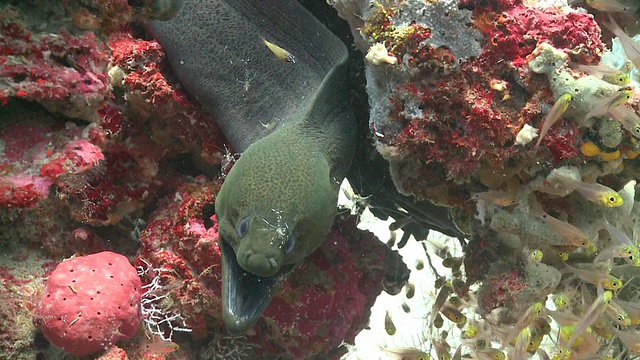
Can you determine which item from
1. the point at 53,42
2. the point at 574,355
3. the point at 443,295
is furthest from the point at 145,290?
the point at 574,355

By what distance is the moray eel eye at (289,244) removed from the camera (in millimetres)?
2752

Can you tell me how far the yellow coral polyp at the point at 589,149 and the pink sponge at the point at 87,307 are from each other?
2.77m

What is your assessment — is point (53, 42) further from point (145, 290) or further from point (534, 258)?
point (534, 258)

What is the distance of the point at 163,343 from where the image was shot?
310 cm

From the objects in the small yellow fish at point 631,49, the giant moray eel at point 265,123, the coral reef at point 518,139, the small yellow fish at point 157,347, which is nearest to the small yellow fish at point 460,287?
the coral reef at point 518,139

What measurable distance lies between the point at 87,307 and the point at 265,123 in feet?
5.79

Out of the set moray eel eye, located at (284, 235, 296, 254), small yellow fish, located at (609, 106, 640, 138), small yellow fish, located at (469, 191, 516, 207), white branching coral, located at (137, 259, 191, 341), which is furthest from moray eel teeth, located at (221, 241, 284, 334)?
small yellow fish, located at (609, 106, 640, 138)

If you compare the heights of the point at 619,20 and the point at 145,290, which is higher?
the point at 619,20

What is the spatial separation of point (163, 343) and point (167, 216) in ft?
2.84

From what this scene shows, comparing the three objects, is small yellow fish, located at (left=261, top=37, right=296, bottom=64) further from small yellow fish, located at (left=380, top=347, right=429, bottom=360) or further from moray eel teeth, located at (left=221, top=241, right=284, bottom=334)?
small yellow fish, located at (left=380, top=347, right=429, bottom=360)

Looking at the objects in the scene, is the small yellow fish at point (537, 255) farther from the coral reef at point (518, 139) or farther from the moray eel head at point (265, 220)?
the moray eel head at point (265, 220)

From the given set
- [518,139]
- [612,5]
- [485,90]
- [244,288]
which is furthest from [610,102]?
[244,288]

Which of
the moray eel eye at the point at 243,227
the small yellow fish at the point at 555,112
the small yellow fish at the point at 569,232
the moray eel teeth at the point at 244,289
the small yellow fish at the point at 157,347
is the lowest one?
the small yellow fish at the point at 157,347

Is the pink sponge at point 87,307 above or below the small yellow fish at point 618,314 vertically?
below
